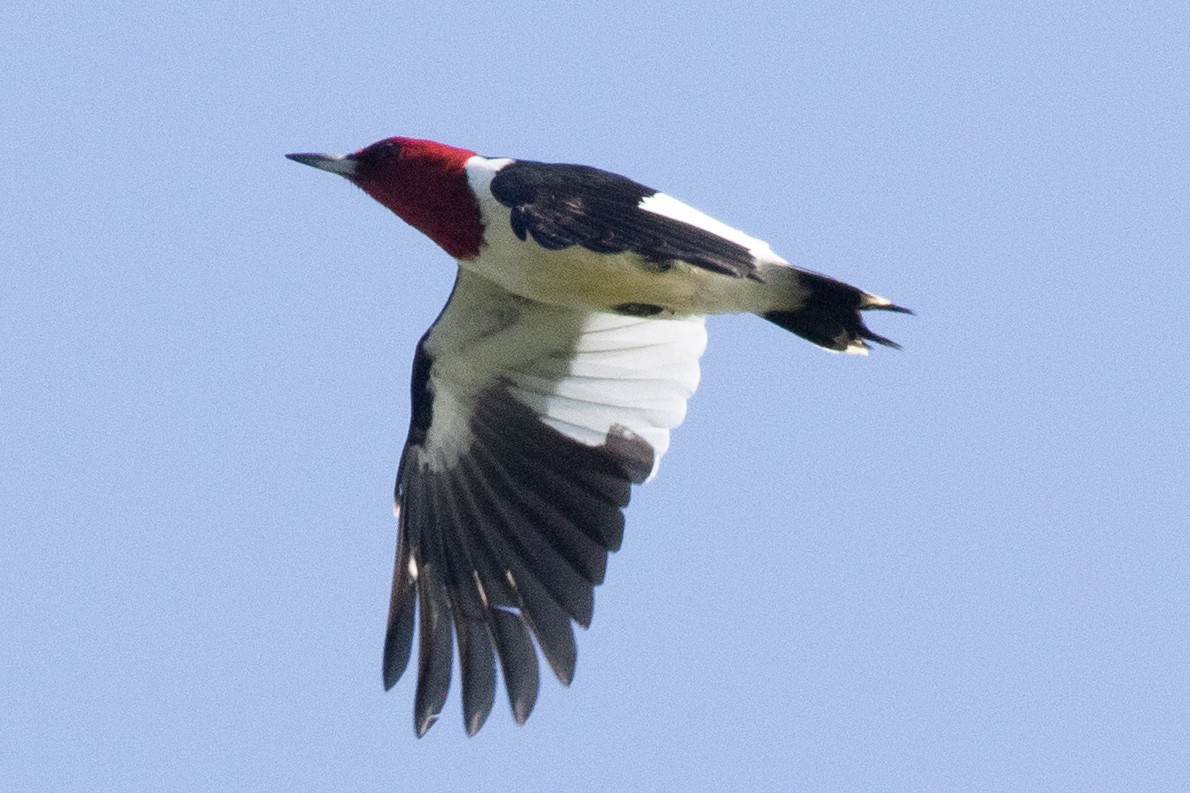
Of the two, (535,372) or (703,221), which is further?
(535,372)

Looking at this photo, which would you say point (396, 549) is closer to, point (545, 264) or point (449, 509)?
→ point (449, 509)

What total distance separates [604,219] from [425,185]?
1.02m

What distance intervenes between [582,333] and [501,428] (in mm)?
535

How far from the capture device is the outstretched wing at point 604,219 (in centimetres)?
657

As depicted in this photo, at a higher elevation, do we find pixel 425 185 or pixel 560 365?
pixel 425 185

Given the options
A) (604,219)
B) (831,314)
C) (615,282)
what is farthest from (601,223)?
(831,314)

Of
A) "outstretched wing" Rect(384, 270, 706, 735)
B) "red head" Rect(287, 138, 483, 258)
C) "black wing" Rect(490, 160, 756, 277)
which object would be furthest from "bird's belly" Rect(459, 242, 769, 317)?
"outstretched wing" Rect(384, 270, 706, 735)

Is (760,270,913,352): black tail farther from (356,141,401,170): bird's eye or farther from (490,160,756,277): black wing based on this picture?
(356,141,401,170): bird's eye

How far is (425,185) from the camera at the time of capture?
7.39 meters

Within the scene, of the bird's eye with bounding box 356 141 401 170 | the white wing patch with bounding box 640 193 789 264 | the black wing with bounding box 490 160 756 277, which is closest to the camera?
the black wing with bounding box 490 160 756 277

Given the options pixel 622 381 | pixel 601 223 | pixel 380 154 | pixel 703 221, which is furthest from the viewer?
pixel 622 381

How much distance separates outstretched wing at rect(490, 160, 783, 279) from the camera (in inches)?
259

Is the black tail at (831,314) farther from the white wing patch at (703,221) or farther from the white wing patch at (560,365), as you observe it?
the white wing patch at (560,365)

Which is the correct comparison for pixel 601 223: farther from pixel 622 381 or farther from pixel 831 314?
pixel 622 381
